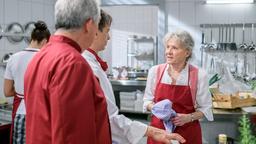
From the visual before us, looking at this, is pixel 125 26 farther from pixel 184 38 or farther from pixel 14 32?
pixel 184 38

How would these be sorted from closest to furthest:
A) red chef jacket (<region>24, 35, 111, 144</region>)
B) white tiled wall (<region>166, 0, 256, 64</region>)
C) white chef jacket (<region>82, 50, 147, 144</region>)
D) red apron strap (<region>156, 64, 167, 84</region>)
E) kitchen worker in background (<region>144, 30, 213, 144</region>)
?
red chef jacket (<region>24, 35, 111, 144</region>) < white chef jacket (<region>82, 50, 147, 144</region>) < kitchen worker in background (<region>144, 30, 213, 144</region>) < red apron strap (<region>156, 64, 167, 84</region>) < white tiled wall (<region>166, 0, 256, 64</region>)

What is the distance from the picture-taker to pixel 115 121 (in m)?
1.44

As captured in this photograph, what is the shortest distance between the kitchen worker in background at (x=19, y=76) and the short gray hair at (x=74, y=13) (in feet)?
4.51

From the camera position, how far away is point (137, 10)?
527cm

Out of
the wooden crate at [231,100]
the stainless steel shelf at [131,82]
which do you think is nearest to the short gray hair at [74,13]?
the wooden crate at [231,100]

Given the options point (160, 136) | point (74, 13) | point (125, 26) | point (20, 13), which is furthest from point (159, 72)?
point (125, 26)

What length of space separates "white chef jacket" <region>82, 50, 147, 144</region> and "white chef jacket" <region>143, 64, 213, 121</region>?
26.6 inches

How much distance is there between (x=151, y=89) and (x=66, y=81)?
1.31 meters

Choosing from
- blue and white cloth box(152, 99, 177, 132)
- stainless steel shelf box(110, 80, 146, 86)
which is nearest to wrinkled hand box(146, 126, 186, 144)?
blue and white cloth box(152, 99, 177, 132)

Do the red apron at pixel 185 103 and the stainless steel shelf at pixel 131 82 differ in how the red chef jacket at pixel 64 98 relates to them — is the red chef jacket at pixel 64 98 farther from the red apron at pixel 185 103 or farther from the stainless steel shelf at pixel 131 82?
the stainless steel shelf at pixel 131 82

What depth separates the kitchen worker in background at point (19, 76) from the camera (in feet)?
7.77

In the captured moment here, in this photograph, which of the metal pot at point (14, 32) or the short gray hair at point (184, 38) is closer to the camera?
the short gray hair at point (184, 38)

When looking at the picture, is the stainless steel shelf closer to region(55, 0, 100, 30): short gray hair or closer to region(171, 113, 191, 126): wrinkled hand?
region(171, 113, 191, 126): wrinkled hand

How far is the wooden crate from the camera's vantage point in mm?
2670
